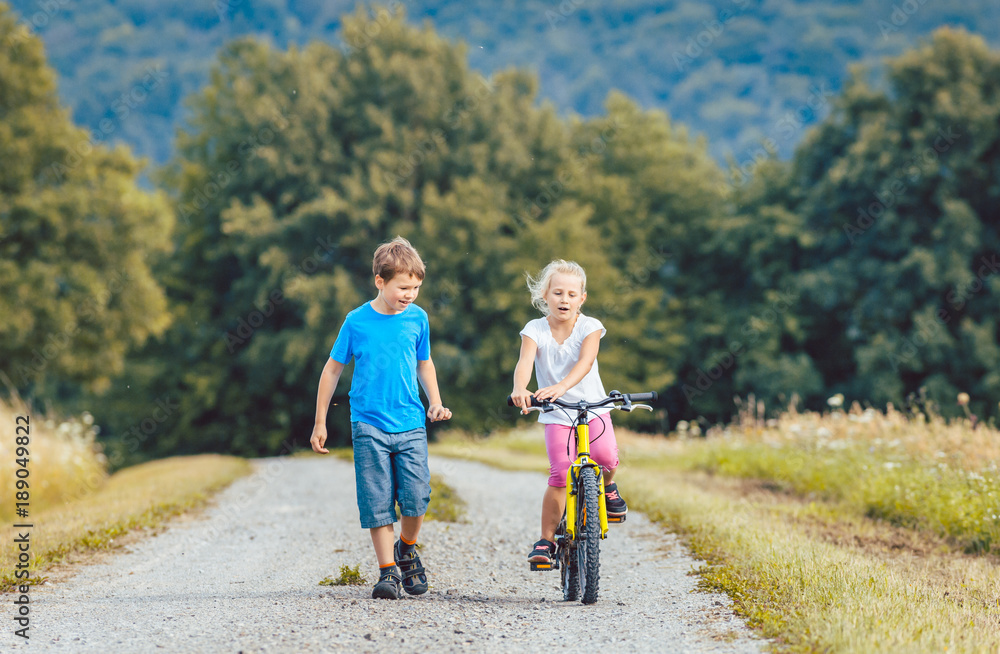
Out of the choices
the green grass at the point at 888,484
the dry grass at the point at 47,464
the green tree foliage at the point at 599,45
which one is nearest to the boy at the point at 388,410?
the green grass at the point at 888,484

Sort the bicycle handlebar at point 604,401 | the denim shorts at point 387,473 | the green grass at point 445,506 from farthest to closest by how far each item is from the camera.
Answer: the green grass at point 445,506 < the denim shorts at point 387,473 < the bicycle handlebar at point 604,401

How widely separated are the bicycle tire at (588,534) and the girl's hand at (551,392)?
0.48 metres

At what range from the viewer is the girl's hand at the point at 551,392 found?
4609 mm

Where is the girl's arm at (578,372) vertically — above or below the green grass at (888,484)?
above

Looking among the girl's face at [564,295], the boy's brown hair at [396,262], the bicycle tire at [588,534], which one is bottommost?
the bicycle tire at [588,534]

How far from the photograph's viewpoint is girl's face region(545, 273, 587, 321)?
489cm

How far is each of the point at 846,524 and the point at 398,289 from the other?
523 centimetres

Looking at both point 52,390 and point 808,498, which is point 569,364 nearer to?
point 808,498

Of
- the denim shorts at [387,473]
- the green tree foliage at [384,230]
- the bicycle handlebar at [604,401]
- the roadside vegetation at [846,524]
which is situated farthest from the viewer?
the green tree foliage at [384,230]

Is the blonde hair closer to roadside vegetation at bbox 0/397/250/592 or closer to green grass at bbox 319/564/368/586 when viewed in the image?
green grass at bbox 319/564/368/586

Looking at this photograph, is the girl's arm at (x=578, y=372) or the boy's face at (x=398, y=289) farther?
the boy's face at (x=398, y=289)

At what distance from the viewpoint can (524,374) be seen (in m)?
4.75

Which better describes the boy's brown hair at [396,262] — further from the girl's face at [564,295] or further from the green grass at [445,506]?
the green grass at [445,506]

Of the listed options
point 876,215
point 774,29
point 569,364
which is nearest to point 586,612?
point 569,364
